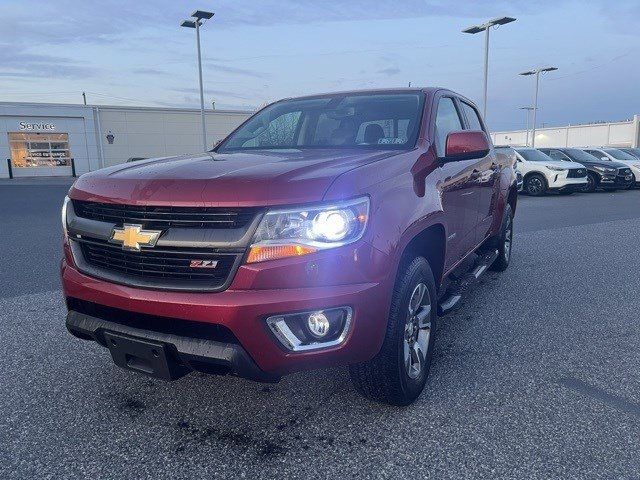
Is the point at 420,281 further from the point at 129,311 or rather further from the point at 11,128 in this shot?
the point at 11,128

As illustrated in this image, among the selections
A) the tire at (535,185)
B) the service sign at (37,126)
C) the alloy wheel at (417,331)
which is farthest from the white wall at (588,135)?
the alloy wheel at (417,331)

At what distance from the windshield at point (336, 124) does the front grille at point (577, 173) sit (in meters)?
14.5

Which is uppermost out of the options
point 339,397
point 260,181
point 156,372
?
point 260,181

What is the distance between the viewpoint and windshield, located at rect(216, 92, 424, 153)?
3381 mm

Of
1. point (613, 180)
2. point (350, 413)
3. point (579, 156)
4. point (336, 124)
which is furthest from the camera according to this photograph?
point (579, 156)

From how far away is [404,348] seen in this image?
2.68m

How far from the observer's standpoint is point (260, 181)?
89.1 inches

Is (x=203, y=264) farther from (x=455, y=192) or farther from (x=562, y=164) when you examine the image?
(x=562, y=164)

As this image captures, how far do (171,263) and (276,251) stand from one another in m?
0.51

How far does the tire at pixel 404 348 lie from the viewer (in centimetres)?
255

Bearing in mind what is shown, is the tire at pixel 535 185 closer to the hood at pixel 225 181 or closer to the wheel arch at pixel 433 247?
the wheel arch at pixel 433 247

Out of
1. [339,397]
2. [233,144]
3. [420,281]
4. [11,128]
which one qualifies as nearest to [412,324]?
[420,281]

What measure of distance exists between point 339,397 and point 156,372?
1.06 m

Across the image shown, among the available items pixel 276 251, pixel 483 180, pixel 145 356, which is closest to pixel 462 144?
pixel 483 180
